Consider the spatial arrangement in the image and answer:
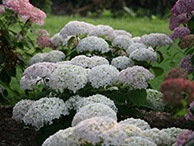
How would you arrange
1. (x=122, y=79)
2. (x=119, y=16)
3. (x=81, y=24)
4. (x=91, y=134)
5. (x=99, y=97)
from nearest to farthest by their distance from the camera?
(x=91, y=134), (x=99, y=97), (x=122, y=79), (x=81, y=24), (x=119, y=16)

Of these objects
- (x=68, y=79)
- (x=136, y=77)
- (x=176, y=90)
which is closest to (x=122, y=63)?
(x=136, y=77)

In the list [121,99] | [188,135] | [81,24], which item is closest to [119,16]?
[81,24]

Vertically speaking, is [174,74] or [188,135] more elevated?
[174,74]

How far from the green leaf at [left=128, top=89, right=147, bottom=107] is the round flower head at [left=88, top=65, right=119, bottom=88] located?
17cm

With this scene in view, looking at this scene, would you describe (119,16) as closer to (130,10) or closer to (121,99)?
(130,10)

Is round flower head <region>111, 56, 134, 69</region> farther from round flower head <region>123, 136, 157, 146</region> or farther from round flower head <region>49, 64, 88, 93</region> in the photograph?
round flower head <region>123, 136, 157, 146</region>

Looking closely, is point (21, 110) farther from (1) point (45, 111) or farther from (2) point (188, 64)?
(2) point (188, 64)

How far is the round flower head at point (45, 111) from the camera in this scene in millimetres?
2576

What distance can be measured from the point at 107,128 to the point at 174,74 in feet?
1.42

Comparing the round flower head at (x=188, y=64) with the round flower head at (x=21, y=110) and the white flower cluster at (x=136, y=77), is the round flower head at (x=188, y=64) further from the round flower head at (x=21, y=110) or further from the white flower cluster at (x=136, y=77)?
the round flower head at (x=21, y=110)

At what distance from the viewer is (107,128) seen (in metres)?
1.75

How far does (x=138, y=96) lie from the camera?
9.37ft

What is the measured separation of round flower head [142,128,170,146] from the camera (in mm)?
2045

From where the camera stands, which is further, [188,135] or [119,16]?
[119,16]
